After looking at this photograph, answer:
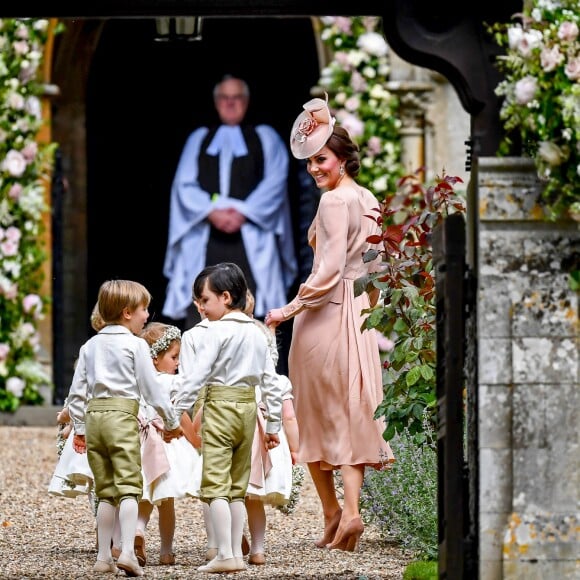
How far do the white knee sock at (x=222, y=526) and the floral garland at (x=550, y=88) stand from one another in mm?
1937

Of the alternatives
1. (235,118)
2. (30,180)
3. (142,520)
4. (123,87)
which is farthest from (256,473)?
(123,87)

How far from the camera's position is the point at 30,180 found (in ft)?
43.9

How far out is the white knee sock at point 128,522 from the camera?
20.9ft

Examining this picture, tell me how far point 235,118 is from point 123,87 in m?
1.35

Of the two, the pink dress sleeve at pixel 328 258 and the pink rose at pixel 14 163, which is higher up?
the pink rose at pixel 14 163

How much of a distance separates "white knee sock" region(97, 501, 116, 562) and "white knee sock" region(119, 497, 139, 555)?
5 cm

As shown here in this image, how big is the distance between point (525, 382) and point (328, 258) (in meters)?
2.10

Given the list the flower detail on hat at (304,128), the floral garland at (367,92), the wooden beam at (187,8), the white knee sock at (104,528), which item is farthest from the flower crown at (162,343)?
the floral garland at (367,92)

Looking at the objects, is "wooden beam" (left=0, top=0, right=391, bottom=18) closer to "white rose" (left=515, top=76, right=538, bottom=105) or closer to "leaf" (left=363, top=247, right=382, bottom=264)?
"white rose" (left=515, top=76, right=538, bottom=105)

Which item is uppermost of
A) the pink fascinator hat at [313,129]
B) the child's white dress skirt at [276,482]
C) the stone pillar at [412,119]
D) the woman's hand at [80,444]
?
the stone pillar at [412,119]

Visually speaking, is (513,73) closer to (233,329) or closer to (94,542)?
(233,329)

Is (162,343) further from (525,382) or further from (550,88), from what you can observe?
(550,88)

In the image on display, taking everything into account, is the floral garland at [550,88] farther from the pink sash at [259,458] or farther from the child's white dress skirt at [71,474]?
the child's white dress skirt at [71,474]

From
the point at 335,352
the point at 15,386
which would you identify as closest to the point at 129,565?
the point at 335,352
